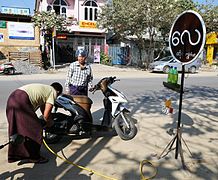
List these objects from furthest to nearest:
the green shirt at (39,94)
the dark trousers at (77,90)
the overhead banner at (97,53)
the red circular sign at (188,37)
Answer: the overhead banner at (97,53) → the dark trousers at (77,90) → the green shirt at (39,94) → the red circular sign at (188,37)

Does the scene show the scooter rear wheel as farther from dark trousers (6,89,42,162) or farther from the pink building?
the pink building

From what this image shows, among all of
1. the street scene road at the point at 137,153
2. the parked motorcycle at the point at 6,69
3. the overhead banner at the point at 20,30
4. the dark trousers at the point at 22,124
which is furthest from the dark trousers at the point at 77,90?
the overhead banner at the point at 20,30

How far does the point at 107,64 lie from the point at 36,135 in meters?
21.7

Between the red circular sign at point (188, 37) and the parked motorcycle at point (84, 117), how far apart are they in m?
1.50

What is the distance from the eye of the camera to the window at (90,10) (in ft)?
86.1

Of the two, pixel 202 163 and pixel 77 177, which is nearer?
pixel 77 177

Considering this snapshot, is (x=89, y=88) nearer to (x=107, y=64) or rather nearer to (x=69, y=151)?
(x=69, y=151)

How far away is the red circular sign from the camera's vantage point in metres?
3.24

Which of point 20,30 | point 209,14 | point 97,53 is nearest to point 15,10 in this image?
point 20,30

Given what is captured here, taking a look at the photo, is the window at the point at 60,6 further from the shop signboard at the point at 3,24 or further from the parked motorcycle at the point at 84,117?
the parked motorcycle at the point at 84,117

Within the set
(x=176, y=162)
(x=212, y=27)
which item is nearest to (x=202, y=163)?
(x=176, y=162)

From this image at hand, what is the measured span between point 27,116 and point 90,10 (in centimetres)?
2466

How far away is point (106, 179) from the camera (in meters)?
3.27

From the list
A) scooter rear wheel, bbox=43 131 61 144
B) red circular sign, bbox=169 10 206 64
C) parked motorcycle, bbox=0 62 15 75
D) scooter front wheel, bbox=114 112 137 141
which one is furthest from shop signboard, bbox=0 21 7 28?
red circular sign, bbox=169 10 206 64
